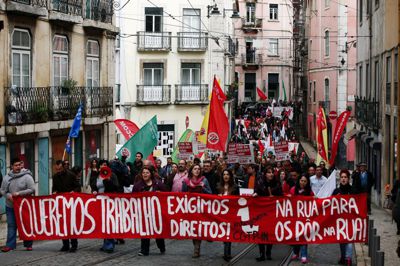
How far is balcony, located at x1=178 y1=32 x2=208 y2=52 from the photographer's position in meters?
44.3

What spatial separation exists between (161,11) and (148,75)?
3491mm

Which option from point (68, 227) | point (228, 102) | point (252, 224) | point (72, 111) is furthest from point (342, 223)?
point (228, 102)

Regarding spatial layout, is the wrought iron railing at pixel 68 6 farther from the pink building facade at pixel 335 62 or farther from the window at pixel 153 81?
the pink building facade at pixel 335 62

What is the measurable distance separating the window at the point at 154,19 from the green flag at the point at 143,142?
20.6 m

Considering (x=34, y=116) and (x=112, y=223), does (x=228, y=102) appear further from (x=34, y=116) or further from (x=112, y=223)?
(x=112, y=223)

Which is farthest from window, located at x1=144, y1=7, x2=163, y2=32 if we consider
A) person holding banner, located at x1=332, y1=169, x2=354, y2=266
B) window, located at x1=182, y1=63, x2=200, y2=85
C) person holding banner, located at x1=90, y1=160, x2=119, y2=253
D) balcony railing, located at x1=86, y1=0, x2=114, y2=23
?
person holding banner, located at x1=332, y1=169, x2=354, y2=266

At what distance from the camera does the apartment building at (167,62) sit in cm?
4375

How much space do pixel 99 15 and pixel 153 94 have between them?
13596 millimetres

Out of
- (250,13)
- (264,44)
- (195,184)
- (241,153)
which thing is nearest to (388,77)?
(241,153)

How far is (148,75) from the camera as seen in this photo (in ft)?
145

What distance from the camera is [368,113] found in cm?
3300

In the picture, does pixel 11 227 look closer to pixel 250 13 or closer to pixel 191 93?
pixel 191 93

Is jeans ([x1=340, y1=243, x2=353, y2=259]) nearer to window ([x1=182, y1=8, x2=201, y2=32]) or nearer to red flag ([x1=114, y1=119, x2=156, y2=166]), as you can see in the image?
red flag ([x1=114, y1=119, x2=156, y2=166])

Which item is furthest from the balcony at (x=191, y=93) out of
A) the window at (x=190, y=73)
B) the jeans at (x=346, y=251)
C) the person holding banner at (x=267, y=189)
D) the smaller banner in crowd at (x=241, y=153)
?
the jeans at (x=346, y=251)
